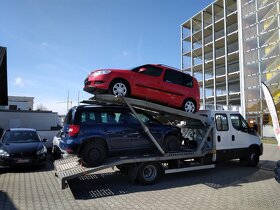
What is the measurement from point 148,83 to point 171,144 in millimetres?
2099

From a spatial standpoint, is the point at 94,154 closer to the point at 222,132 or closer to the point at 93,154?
the point at 93,154

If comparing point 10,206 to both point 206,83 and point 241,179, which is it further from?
point 206,83

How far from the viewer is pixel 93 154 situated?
24.5 feet

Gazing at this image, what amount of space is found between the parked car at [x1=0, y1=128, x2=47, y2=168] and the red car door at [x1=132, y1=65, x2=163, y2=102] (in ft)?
15.3

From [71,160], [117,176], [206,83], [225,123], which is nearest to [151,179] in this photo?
[117,176]

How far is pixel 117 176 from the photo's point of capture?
929cm

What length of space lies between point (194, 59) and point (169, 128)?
3868 centimetres

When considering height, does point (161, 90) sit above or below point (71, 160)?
above

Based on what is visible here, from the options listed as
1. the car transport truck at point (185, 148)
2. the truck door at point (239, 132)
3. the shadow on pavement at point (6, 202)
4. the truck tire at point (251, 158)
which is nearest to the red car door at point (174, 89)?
the car transport truck at point (185, 148)

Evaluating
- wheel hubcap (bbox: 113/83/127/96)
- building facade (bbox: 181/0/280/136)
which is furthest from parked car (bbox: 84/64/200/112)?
building facade (bbox: 181/0/280/136)

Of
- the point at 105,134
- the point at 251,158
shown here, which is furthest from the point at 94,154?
the point at 251,158

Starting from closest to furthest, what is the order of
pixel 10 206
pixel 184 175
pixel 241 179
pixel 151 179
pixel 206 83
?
1. pixel 10 206
2. pixel 151 179
3. pixel 241 179
4. pixel 184 175
5. pixel 206 83

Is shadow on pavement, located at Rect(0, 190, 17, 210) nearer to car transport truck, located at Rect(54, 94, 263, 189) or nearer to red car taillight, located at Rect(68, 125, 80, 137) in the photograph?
car transport truck, located at Rect(54, 94, 263, 189)

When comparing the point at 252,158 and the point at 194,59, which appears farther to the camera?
the point at 194,59
